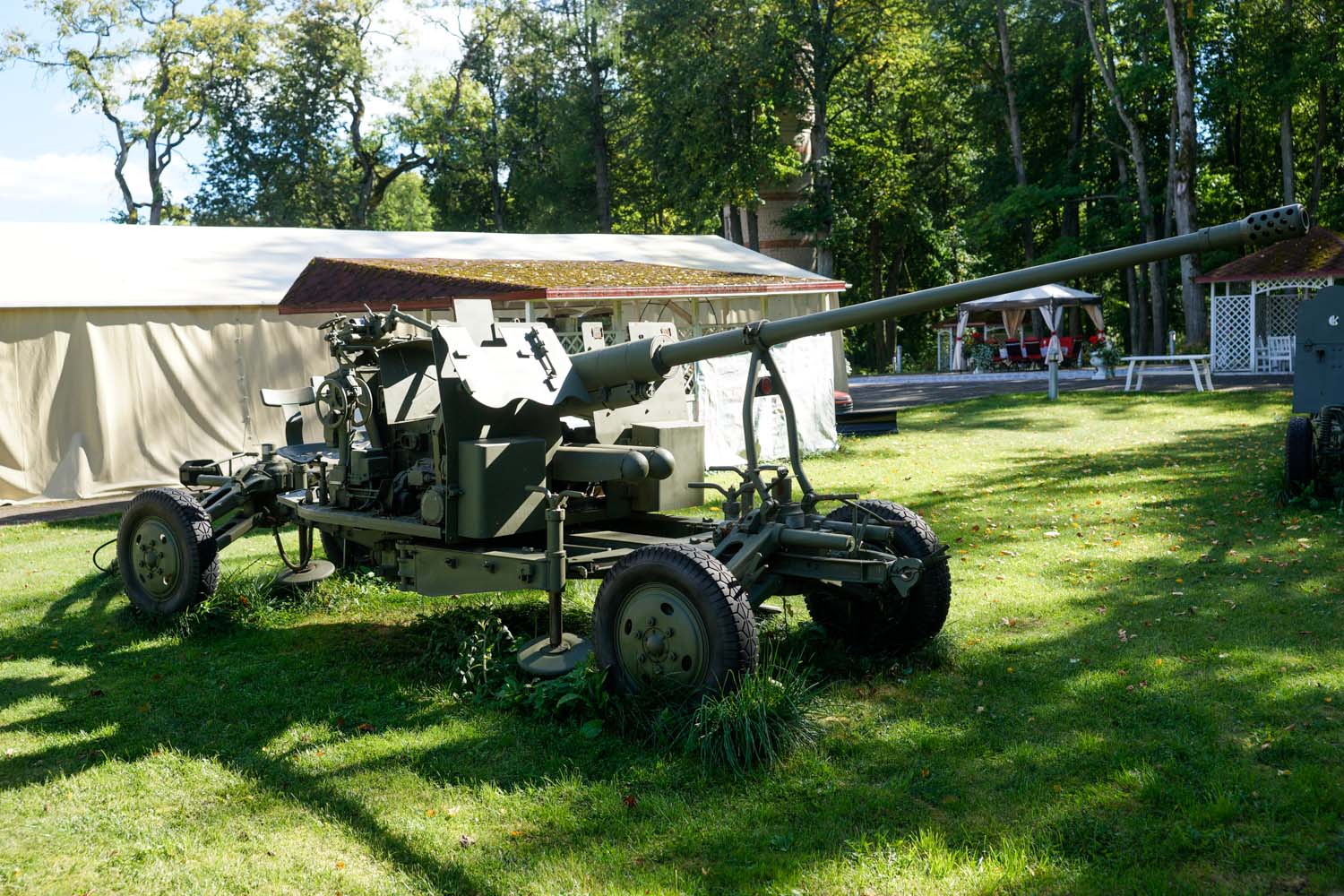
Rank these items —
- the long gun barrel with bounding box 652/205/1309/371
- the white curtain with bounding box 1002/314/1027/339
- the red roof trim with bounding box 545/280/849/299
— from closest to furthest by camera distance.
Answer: the long gun barrel with bounding box 652/205/1309/371 → the red roof trim with bounding box 545/280/849/299 → the white curtain with bounding box 1002/314/1027/339

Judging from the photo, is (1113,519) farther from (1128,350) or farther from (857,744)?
(1128,350)

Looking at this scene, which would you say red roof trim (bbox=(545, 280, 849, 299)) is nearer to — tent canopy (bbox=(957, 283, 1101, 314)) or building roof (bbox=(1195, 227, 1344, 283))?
tent canopy (bbox=(957, 283, 1101, 314))

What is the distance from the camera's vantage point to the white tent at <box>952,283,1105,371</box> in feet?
104

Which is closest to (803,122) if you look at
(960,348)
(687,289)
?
(960,348)

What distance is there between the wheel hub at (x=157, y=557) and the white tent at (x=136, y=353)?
8.02m

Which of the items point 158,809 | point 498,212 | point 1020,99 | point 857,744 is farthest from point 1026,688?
point 498,212

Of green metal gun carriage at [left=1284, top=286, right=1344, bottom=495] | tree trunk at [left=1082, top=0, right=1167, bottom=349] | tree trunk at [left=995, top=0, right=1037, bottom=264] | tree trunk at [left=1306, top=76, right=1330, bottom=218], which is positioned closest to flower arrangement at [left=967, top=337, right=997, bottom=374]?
tree trunk at [left=995, top=0, right=1037, bottom=264]

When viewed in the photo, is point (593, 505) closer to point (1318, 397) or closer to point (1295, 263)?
point (1318, 397)

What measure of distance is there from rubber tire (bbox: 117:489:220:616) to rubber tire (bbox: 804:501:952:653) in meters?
3.98

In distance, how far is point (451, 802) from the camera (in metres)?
4.98

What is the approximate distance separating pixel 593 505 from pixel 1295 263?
26.2 metres

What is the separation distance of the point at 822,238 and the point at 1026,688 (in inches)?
1313

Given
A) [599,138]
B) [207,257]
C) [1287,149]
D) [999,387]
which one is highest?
[599,138]

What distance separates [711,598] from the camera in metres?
5.29
